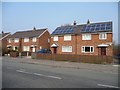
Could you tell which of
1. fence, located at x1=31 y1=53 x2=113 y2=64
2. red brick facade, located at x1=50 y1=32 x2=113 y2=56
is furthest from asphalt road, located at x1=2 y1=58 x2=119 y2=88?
red brick facade, located at x1=50 y1=32 x2=113 y2=56

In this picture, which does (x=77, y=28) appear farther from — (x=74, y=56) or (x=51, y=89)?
(x=51, y=89)

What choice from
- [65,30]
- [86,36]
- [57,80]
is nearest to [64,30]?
[65,30]

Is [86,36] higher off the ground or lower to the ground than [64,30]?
lower

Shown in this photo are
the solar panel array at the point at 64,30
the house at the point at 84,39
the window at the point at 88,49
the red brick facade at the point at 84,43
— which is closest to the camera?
the red brick facade at the point at 84,43

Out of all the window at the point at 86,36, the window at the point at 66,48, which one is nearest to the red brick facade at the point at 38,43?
the window at the point at 66,48

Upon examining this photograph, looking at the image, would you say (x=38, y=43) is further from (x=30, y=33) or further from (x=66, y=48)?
(x=66, y=48)

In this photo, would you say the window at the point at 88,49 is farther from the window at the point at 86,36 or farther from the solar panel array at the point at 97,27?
the solar panel array at the point at 97,27

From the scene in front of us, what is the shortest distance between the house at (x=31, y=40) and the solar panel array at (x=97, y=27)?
667 inches

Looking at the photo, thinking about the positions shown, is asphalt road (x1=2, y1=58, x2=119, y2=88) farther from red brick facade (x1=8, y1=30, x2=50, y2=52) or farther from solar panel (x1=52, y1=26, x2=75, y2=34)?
red brick facade (x1=8, y1=30, x2=50, y2=52)

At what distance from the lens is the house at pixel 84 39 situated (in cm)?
3597

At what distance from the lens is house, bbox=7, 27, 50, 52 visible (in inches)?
2159

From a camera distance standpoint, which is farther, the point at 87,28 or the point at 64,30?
the point at 64,30

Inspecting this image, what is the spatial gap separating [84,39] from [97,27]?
336 centimetres

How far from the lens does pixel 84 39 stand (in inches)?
1539
